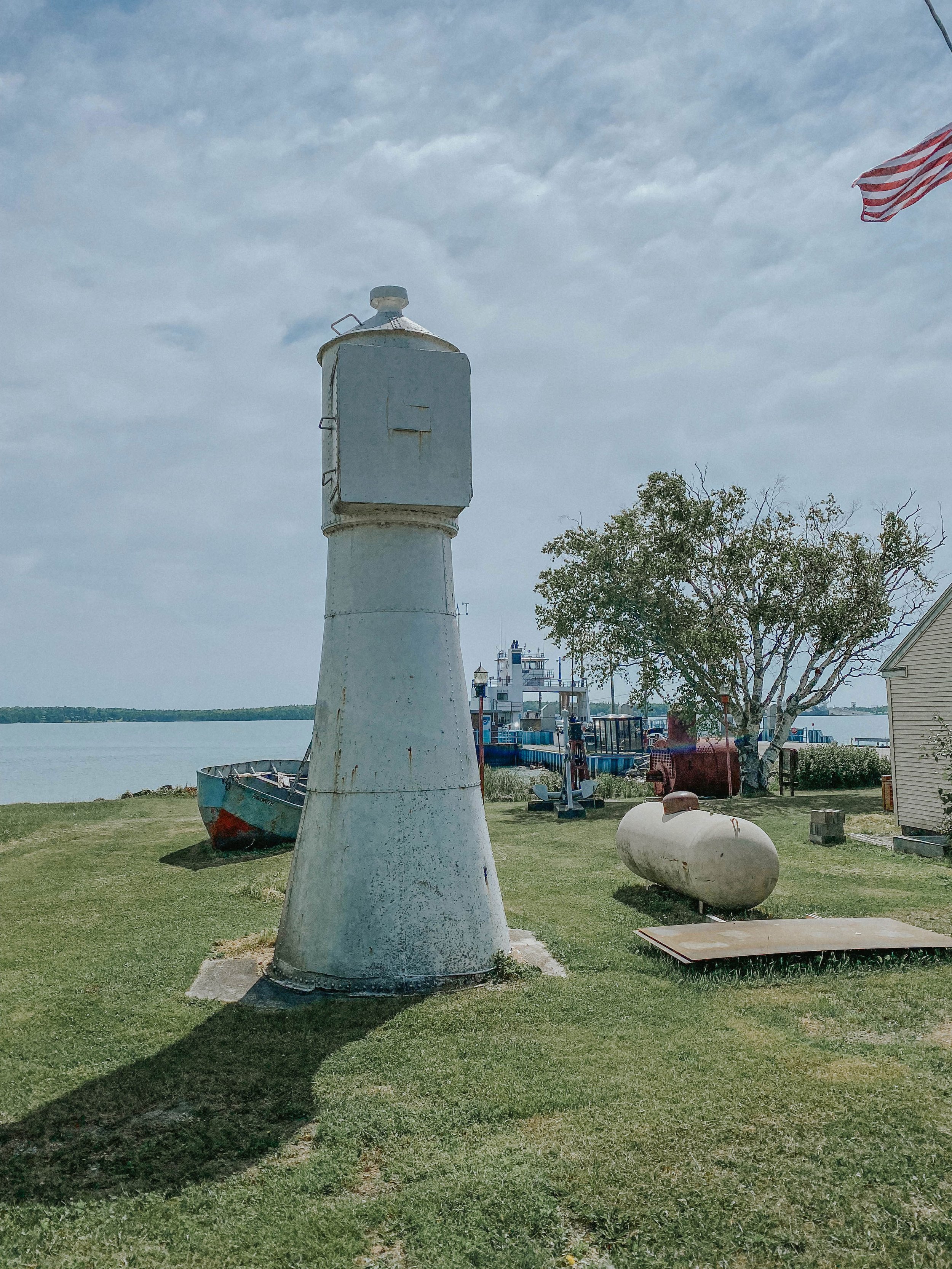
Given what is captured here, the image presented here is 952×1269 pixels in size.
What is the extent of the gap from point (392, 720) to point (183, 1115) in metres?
3.53

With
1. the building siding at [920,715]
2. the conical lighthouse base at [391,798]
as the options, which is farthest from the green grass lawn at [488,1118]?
the building siding at [920,715]

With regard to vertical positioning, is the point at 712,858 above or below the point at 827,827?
above

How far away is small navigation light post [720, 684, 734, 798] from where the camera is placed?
22484mm

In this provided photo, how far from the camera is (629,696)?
28.4 metres

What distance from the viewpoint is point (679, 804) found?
38.7ft

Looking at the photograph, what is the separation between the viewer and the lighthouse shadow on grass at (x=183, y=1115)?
15.9ft

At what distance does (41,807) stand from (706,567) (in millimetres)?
20306

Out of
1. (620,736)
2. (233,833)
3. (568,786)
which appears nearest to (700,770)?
(568,786)

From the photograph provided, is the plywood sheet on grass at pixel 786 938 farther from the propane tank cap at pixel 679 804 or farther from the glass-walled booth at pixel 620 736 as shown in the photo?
the glass-walled booth at pixel 620 736

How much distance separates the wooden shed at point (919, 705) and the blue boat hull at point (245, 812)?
38.9 ft

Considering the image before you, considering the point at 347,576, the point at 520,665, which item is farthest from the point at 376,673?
the point at 520,665

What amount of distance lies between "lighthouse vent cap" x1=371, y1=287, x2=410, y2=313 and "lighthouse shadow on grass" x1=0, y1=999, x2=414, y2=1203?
21.6 feet

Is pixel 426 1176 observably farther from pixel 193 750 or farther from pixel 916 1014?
pixel 193 750

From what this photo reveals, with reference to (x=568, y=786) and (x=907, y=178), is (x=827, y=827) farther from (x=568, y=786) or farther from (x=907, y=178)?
(x=907, y=178)
